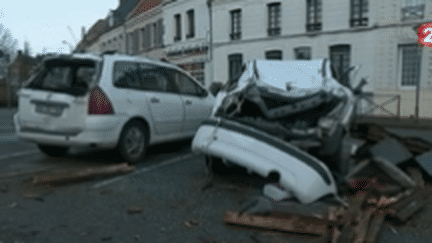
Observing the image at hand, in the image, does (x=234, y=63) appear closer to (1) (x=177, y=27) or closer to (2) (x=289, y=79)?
(1) (x=177, y=27)

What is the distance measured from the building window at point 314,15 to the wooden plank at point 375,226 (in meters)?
18.9

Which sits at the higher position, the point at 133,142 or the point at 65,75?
the point at 65,75

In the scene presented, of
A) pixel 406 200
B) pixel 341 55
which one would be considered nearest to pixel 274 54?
pixel 341 55

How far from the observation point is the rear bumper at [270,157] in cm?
365

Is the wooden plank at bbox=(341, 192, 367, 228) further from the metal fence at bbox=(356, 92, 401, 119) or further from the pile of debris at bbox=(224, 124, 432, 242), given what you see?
the metal fence at bbox=(356, 92, 401, 119)

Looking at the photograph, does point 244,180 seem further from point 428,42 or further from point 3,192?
point 428,42

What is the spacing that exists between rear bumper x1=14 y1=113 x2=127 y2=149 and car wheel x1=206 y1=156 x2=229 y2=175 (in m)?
1.47

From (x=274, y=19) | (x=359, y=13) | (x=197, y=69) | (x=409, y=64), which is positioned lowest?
(x=409, y=64)

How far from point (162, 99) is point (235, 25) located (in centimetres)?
1979

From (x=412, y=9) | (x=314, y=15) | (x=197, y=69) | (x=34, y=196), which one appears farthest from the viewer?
(x=197, y=69)

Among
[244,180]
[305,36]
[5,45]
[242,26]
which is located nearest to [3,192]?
[244,180]

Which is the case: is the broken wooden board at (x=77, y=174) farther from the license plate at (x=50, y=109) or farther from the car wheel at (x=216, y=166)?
the car wheel at (x=216, y=166)

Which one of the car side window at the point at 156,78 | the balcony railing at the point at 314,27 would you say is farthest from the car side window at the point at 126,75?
the balcony railing at the point at 314,27

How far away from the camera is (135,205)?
Answer: 13.2ft
